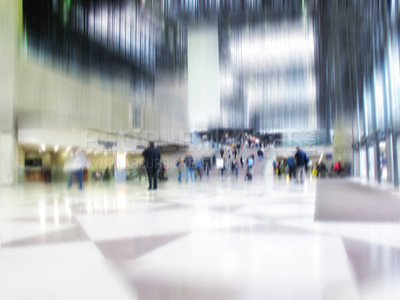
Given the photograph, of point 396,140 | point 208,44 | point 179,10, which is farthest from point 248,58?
point 396,140

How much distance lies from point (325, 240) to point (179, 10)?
2244 centimetres

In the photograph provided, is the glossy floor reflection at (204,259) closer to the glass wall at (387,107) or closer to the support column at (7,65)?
the glass wall at (387,107)

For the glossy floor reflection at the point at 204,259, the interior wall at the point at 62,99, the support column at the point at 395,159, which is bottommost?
the glossy floor reflection at the point at 204,259

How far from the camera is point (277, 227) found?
3555 mm

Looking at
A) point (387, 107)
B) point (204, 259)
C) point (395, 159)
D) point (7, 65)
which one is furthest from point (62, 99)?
point (204, 259)

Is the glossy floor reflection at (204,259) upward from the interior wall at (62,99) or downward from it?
downward

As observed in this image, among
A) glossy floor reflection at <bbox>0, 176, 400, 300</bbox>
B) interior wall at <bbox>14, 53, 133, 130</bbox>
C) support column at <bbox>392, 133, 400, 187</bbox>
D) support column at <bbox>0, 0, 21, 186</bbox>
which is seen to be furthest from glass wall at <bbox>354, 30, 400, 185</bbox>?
interior wall at <bbox>14, 53, 133, 130</bbox>

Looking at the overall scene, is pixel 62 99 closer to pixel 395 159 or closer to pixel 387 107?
pixel 387 107

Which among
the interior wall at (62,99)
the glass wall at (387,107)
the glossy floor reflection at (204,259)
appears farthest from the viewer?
the interior wall at (62,99)

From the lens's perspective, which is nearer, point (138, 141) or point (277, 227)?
point (277, 227)

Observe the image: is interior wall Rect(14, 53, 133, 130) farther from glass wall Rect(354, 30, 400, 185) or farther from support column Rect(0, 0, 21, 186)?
glass wall Rect(354, 30, 400, 185)

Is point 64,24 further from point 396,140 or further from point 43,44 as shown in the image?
point 396,140

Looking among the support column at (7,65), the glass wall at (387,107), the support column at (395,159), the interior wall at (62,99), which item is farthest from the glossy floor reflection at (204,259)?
the interior wall at (62,99)

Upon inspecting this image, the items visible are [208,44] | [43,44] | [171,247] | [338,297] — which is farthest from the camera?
[208,44]
